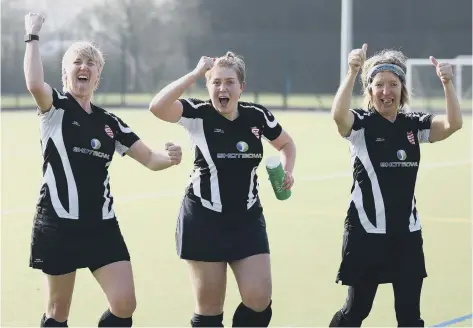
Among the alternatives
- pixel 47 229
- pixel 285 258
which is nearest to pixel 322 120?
pixel 285 258

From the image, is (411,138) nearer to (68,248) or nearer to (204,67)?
(204,67)

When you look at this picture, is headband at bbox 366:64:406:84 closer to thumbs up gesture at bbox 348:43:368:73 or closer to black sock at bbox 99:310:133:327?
thumbs up gesture at bbox 348:43:368:73

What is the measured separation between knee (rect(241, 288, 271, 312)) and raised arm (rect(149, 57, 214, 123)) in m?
1.12

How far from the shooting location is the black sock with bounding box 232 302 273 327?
5.93 meters

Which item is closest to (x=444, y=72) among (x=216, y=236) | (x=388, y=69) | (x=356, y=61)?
(x=388, y=69)

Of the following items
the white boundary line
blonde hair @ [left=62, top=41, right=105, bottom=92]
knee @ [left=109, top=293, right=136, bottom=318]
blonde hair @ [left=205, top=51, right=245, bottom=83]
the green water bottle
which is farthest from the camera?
the white boundary line

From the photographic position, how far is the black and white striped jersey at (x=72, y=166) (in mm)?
5699

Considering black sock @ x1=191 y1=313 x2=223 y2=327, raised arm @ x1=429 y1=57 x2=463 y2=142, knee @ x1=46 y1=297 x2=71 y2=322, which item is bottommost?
black sock @ x1=191 y1=313 x2=223 y2=327

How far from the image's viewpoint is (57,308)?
5.75m

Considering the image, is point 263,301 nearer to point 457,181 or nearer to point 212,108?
point 212,108

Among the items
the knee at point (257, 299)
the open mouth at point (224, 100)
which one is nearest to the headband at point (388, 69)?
the open mouth at point (224, 100)

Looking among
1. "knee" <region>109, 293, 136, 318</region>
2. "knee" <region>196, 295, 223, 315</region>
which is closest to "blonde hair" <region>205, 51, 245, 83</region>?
"knee" <region>196, 295, 223, 315</region>

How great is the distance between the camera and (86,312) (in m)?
7.79

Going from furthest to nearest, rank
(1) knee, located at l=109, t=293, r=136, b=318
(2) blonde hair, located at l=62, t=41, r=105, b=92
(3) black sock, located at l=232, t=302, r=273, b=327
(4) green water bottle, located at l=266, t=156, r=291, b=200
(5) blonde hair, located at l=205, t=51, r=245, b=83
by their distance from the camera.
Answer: (4) green water bottle, located at l=266, t=156, r=291, b=200
(5) blonde hair, located at l=205, t=51, r=245, b=83
(3) black sock, located at l=232, t=302, r=273, b=327
(2) blonde hair, located at l=62, t=41, r=105, b=92
(1) knee, located at l=109, t=293, r=136, b=318
